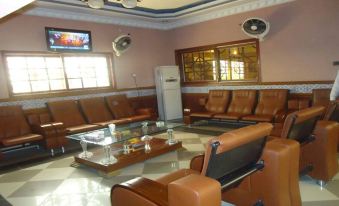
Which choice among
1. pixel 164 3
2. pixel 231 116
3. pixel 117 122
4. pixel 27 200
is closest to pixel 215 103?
pixel 231 116

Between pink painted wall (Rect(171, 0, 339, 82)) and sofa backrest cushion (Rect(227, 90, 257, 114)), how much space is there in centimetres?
54

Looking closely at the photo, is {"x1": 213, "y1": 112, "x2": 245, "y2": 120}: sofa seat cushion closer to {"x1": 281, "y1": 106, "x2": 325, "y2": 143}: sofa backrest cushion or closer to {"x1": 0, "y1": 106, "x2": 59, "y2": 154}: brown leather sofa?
{"x1": 281, "y1": 106, "x2": 325, "y2": 143}: sofa backrest cushion

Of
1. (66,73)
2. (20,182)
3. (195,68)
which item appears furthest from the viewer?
(195,68)

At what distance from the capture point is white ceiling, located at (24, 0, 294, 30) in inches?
208

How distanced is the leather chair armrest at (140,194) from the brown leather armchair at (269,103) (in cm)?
359

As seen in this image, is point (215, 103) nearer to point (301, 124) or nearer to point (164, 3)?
point (164, 3)

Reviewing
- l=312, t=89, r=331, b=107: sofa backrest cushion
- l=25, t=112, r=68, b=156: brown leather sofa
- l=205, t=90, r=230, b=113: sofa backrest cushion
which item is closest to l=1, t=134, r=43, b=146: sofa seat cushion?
l=25, t=112, r=68, b=156: brown leather sofa

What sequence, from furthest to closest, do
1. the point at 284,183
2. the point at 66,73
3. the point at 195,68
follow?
the point at 195,68, the point at 66,73, the point at 284,183

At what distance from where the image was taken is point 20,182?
3.44 meters

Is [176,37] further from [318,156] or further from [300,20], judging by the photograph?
[318,156]

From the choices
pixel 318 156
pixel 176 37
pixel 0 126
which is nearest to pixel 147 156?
pixel 318 156

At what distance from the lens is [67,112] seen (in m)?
5.39

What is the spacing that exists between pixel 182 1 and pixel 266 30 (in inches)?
77.1

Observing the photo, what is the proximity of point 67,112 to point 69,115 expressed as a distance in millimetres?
77
